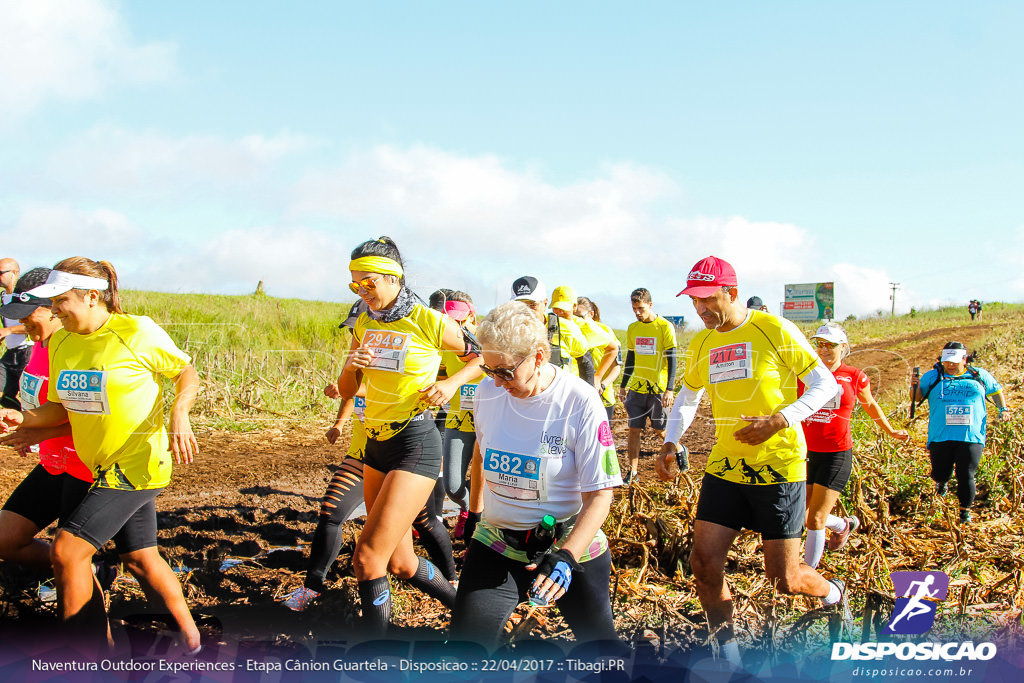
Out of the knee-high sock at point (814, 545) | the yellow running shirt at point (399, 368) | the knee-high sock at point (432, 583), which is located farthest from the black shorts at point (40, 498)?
the knee-high sock at point (814, 545)

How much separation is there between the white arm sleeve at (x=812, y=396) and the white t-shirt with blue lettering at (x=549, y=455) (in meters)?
1.16

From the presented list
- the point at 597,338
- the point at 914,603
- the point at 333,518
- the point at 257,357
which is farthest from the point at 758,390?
the point at 257,357

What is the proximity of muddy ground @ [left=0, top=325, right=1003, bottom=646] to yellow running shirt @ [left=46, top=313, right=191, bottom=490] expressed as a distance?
73 cm

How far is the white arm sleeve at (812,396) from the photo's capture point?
3730 millimetres

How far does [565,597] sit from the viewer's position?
299 cm

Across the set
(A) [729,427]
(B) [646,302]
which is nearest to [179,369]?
(A) [729,427]

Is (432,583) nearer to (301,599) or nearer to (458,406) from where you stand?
(301,599)

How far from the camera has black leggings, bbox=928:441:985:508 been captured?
712cm

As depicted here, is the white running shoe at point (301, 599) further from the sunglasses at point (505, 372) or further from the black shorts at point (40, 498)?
the sunglasses at point (505, 372)

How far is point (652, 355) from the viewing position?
878cm

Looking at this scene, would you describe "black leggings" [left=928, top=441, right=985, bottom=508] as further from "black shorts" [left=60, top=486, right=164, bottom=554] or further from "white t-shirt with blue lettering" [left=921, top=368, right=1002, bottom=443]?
"black shorts" [left=60, top=486, right=164, bottom=554]

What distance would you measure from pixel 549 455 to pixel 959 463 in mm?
5844

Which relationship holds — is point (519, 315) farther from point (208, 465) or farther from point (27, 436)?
point (208, 465)

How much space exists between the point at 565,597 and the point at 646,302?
240 inches
